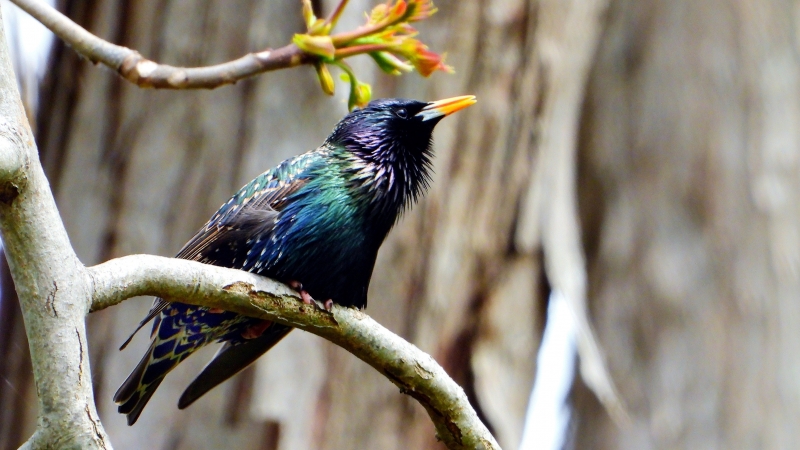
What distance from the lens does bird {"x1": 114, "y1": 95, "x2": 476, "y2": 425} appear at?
3.33 metres

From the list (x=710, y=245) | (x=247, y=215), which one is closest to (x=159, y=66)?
(x=247, y=215)

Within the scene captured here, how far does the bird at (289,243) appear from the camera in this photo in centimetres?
333

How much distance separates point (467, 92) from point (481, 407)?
5.39 feet

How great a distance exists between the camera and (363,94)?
114 inches

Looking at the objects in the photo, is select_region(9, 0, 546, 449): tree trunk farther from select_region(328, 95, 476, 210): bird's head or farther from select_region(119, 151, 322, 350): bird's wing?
select_region(119, 151, 322, 350): bird's wing

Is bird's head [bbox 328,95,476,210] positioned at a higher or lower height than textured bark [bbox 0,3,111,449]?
higher

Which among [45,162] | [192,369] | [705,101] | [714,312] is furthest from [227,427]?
[705,101]

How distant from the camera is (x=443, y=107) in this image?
3.79m

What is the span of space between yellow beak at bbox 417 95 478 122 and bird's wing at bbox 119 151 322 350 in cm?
51

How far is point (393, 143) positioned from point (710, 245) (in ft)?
12.9

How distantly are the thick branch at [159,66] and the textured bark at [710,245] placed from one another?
477 cm

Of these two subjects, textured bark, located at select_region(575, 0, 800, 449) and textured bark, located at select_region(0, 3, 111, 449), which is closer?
textured bark, located at select_region(0, 3, 111, 449)

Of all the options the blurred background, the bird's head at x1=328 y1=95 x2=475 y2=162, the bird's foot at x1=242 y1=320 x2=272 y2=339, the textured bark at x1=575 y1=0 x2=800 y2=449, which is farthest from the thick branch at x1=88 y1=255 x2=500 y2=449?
the textured bark at x1=575 y1=0 x2=800 y2=449

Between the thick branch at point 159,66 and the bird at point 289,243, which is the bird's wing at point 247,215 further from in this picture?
the thick branch at point 159,66
